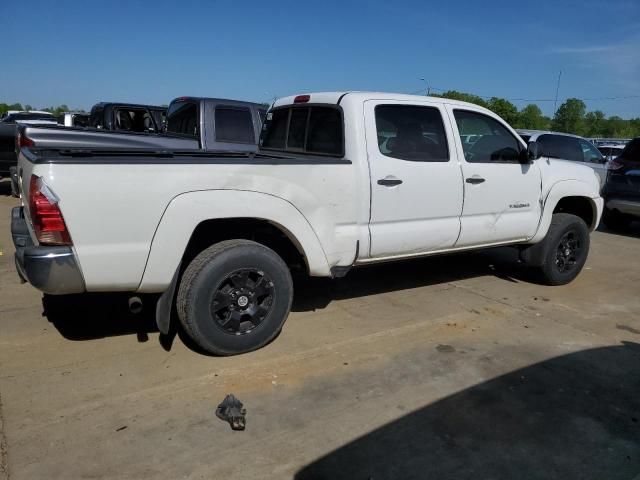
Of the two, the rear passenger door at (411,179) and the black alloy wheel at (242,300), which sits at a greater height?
the rear passenger door at (411,179)

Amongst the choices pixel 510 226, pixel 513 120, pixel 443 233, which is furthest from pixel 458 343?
pixel 513 120

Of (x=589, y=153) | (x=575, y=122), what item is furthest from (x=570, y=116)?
(x=589, y=153)

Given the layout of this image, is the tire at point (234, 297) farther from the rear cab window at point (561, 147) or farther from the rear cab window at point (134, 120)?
the rear cab window at point (561, 147)

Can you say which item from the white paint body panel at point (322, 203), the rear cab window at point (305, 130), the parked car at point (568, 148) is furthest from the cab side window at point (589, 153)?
the rear cab window at point (305, 130)

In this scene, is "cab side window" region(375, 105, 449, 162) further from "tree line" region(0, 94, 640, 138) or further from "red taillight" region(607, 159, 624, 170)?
"tree line" region(0, 94, 640, 138)

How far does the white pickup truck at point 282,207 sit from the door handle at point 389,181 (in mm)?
19

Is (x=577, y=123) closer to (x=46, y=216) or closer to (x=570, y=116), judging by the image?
(x=570, y=116)

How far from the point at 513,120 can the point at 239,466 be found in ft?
228

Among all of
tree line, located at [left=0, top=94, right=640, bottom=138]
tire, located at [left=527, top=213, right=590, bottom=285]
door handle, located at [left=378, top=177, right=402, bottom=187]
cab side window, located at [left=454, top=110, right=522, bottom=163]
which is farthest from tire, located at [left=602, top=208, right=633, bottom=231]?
tree line, located at [left=0, top=94, right=640, bottom=138]

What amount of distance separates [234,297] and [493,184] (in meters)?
2.79

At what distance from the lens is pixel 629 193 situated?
943 cm

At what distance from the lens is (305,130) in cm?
491

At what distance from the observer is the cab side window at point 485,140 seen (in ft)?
16.5

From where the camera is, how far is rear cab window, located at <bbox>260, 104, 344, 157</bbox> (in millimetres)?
4508
